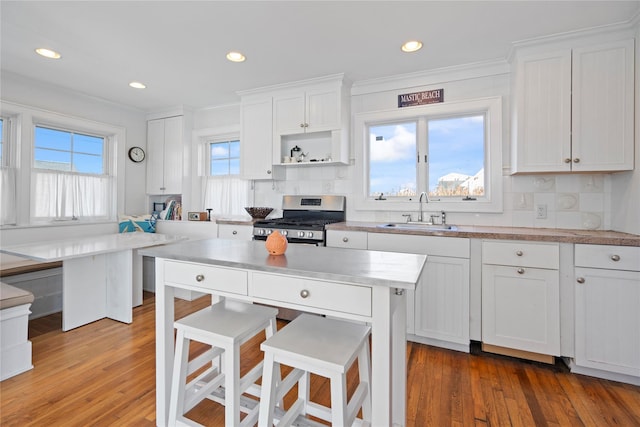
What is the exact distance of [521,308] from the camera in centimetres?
→ 216

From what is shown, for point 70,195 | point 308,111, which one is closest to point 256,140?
point 308,111

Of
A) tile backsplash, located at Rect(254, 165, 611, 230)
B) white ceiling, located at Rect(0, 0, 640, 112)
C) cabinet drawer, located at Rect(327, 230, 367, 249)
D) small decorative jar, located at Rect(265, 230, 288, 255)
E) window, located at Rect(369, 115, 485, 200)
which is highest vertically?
white ceiling, located at Rect(0, 0, 640, 112)

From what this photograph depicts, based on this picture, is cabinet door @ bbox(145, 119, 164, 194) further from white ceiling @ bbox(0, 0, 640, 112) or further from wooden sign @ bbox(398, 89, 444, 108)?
wooden sign @ bbox(398, 89, 444, 108)

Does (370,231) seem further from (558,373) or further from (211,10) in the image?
(211,10)

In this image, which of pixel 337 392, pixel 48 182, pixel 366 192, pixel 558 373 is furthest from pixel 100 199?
pixel 558 373

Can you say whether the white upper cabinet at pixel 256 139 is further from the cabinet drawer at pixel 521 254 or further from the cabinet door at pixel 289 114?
the cabinet drawer at pixel 521 254

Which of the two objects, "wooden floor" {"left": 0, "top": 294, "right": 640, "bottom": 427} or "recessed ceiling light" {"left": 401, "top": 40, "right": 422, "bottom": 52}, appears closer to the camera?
"wooden floor" {"left": 0, "top": 294, "right": 640, "bottom": 427}

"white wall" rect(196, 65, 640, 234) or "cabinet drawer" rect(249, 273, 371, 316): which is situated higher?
"white wall" rect(196, 65, 640, 234)

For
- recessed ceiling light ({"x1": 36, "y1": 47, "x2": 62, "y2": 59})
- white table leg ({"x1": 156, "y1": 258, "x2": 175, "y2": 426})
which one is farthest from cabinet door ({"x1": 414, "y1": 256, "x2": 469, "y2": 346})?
recessed ceiling light ({"x1": 36, "y1": 47, "x2": 62, "y2": 59})

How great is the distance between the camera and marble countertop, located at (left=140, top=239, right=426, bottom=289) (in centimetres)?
108

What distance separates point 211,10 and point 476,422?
2957 millimetres

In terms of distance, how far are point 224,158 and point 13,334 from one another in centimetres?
280

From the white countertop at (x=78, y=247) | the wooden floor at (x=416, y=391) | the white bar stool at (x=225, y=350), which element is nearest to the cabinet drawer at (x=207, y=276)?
the white bar stool at (x=225, y=350)

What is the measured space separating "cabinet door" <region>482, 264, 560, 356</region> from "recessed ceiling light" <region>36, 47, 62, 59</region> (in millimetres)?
3998
